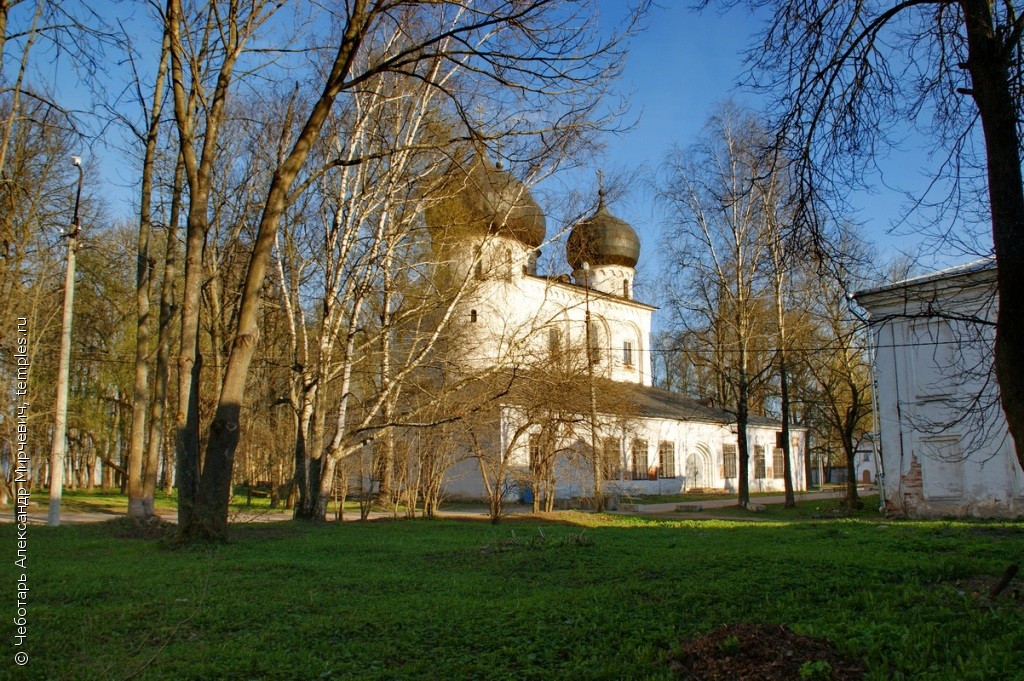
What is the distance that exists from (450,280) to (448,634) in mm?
13468

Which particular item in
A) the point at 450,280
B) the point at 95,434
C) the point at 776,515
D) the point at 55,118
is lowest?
the point at 776,515

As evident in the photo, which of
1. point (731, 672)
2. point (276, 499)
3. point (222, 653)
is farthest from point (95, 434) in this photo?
point (731, 672)

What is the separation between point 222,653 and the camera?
16.8ft

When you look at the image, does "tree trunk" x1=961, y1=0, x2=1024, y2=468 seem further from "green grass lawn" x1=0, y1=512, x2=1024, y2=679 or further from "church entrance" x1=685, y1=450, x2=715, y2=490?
A: "church entrance" x1=685, y1=450, x2=715, y2=490

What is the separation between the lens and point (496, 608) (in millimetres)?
6438

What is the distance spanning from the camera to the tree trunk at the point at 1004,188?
19.1 ft

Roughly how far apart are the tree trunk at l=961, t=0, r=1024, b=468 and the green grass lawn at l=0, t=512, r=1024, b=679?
171 centimetres

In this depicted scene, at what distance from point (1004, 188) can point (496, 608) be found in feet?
17.2

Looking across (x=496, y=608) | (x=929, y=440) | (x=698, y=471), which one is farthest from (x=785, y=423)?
(x=496, y=608)

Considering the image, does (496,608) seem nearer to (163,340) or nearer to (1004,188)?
(1004,188)

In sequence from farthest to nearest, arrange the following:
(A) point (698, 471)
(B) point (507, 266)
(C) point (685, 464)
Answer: (A) point (698, 471)
(C) point (685, 464)
(B) point (507, 266)

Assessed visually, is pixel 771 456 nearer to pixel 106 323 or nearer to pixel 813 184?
pixel 106 323

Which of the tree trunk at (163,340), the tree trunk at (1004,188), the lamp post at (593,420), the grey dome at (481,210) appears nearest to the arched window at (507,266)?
the grey dome at (481,210)

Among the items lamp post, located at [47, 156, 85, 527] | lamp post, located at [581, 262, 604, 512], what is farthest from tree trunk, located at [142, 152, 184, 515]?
lamp post, located at [581, 262, 604, 512]
